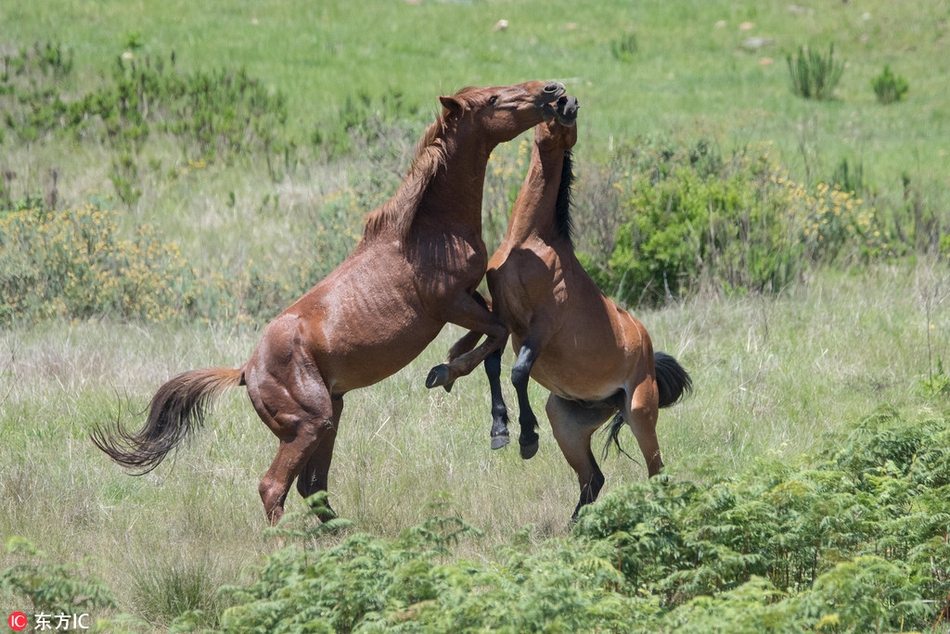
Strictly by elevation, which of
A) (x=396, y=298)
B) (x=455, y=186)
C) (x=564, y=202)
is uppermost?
(x=455, y=186)

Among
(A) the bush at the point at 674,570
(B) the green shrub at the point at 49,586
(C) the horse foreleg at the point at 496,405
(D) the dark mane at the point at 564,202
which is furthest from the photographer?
(D) the dark mane at the point at 564,202

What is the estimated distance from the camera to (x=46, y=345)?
371 inches

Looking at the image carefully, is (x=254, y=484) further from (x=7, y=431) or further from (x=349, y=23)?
(x=349, y=23)

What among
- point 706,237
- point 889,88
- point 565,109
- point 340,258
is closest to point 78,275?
point 340,258

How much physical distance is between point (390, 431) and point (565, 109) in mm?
3198

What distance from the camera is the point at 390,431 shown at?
25.2 feet

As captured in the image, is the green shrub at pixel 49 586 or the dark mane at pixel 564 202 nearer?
the green shrub at pixel 49 586

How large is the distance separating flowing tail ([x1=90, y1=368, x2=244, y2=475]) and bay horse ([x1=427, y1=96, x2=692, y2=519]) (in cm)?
128

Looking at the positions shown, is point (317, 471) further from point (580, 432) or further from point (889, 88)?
point (889, 88)

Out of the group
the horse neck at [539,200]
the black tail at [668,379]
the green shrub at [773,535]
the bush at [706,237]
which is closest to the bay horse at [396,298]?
the horse neck at [539,200]

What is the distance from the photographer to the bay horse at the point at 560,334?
Result: 5.67m

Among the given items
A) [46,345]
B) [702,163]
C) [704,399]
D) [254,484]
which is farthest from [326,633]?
[702,163]

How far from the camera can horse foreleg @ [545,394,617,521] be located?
6.39 metres

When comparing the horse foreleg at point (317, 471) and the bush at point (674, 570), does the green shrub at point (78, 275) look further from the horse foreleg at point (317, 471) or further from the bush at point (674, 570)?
the bush at point (674, 570)
